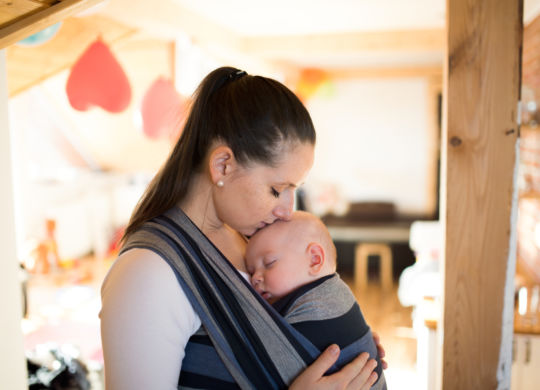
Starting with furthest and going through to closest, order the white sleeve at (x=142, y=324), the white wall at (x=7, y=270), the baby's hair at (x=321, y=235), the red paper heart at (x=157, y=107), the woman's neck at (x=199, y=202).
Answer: the red paper heart at (x=157, y=107) → the white wall at (x=7, y=270) → the baby's hair at (x=321, y=235) → the woman's neck at (x=199, y=202) → the white sleeve at (x=142, y=324)

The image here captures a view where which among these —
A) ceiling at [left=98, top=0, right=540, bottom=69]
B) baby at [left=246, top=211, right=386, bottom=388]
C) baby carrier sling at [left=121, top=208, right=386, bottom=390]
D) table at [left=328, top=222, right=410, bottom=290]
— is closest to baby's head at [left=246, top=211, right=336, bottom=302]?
baby at [left=246, top=211, right=386, bottom=388]

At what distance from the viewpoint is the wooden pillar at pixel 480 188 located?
4.36 feet

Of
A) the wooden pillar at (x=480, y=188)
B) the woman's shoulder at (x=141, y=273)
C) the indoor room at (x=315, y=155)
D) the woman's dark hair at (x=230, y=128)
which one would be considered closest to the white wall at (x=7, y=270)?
the indoor room at (x=315, y=155)

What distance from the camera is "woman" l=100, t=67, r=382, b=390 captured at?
0.91 meters

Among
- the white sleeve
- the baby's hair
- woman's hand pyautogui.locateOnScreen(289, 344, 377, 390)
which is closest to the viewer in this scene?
the white sleeve

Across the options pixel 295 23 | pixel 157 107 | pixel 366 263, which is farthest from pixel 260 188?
pixel 366 263

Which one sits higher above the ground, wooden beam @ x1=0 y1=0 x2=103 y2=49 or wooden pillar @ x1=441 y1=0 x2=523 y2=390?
wooden beam @ x1=0 y1=0 x2=103 y2=49

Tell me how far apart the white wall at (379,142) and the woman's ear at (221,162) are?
18.8 feet

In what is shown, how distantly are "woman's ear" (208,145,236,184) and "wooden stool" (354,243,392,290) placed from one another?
16.0 ft

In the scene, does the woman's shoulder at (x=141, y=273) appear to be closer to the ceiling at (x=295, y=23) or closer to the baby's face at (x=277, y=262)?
the baby's face at (x=277, y=262)

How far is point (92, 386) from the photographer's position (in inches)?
92.2

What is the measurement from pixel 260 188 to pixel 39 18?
60cm

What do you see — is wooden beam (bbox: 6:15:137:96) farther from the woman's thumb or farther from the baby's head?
the woman's thumb

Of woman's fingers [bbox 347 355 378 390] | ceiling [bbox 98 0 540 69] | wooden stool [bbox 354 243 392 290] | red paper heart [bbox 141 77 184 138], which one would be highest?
ceiling [bbox 98 0 540 69]
